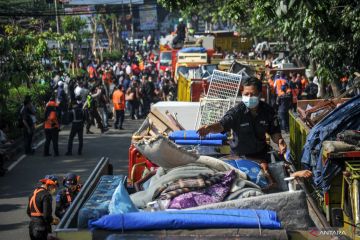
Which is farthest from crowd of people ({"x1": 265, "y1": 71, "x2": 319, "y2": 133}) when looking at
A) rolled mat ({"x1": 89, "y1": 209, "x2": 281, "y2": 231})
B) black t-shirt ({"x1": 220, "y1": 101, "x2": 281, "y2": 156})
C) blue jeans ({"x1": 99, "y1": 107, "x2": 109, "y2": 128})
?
rolled mat ({"x1": 89, "y1": 209, "x2": 281, "y2": 231})

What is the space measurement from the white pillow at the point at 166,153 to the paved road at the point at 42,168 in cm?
539

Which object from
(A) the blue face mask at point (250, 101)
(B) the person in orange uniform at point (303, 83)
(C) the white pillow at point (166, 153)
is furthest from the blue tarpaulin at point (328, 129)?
(B) the person in orange uniform at point (303, 83)

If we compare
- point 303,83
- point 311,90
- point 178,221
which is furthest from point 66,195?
point 303,83

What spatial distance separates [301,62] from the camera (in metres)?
37.5

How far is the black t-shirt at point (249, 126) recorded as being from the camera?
28.2 ft

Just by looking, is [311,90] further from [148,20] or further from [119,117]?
[148,20]

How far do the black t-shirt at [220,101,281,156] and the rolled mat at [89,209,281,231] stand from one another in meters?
3.42

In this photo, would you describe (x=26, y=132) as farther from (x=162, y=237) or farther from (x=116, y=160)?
(x=162, y=237)

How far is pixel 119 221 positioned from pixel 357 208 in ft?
9.39

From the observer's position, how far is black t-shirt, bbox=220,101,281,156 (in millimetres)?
8602

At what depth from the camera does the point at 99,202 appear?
6023 mm

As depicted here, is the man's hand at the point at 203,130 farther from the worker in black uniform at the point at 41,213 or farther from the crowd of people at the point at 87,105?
the crowd of people at the point at 87,105

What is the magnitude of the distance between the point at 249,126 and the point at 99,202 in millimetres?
2997

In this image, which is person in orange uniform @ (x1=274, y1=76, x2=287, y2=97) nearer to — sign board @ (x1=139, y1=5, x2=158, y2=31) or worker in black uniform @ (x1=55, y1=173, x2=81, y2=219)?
worker in black uniform @ (x1=55, y1=173, x2=81, y2=219)
